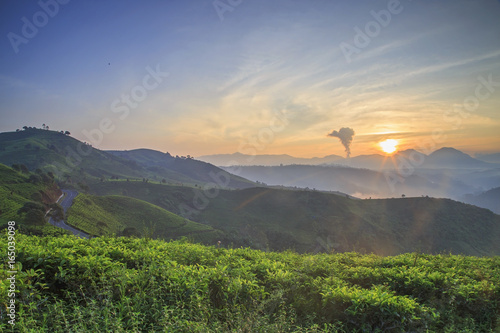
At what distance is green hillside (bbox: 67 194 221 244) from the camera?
205 ft

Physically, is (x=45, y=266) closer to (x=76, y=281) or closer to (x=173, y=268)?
(x=76, y=281)

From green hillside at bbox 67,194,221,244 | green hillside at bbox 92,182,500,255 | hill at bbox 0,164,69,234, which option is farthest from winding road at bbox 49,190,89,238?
green hillside at bbox 92,182,500,255

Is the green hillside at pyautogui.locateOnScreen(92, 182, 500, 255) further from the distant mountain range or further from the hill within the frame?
the hill

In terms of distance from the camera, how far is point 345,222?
7800 cm

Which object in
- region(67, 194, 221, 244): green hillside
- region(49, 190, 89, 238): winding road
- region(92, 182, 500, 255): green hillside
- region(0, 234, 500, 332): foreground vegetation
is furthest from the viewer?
region(92, 182, 500, 255): green hillside

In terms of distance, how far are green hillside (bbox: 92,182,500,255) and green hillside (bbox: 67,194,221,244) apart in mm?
9484

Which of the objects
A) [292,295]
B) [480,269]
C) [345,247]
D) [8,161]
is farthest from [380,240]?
[8,161]

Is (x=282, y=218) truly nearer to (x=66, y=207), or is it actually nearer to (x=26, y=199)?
(x=66, y=207)

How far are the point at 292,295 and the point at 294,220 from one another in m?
79.9

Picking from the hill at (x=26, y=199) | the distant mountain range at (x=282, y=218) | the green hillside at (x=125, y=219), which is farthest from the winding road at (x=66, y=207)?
the hill at (x=26, y=199)

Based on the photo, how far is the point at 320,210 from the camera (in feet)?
287

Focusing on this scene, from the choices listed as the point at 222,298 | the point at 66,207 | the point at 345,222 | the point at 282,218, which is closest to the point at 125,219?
the point at 66,207

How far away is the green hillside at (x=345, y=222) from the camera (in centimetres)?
6750

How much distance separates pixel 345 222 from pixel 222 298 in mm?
79313
